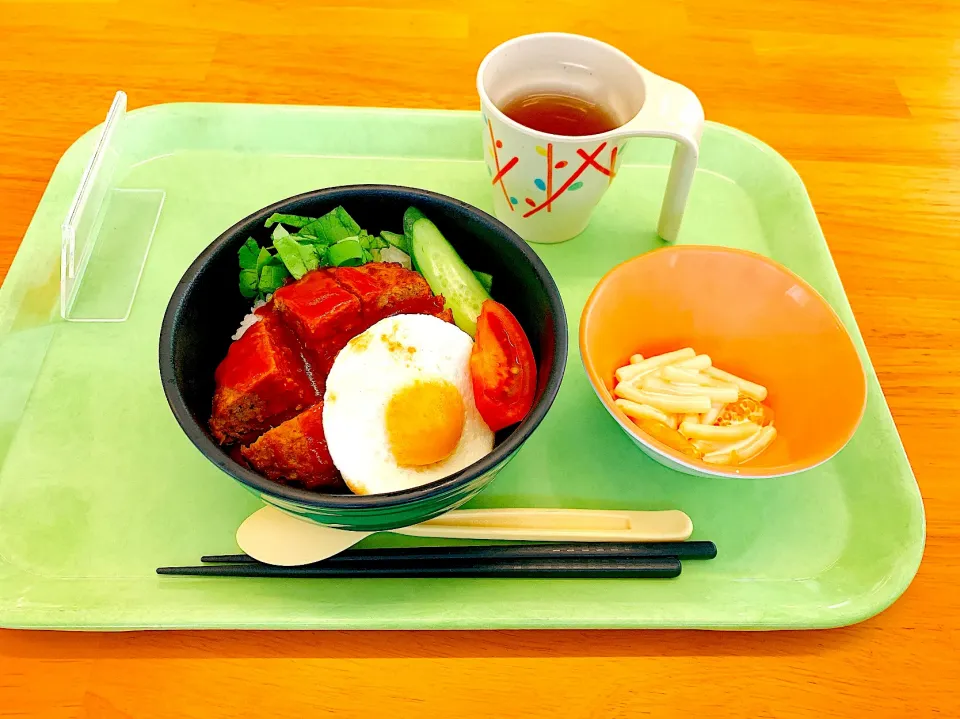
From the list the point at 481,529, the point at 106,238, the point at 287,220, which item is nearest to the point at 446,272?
the point at 287,220

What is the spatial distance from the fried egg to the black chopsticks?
130 mm

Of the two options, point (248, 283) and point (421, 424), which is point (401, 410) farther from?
point (248, 283)

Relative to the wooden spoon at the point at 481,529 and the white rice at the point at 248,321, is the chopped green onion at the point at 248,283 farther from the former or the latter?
the wooden spoon at the point at 481,529

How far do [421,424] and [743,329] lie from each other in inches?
27.0

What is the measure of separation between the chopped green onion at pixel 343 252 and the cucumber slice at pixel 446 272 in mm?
108

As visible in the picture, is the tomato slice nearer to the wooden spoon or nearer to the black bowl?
the black bowl

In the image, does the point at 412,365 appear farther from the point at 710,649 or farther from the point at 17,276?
the point at 17,276

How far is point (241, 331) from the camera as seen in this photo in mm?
1245

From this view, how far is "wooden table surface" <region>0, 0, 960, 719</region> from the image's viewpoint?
99cm

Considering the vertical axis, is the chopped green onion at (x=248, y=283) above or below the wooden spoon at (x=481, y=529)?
above

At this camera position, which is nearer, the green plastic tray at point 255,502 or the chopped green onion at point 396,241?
the green plastic tray at point 255,502

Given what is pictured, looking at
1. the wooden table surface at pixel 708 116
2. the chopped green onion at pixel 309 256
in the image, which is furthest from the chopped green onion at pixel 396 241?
the wooden table surface at pixel 708 116

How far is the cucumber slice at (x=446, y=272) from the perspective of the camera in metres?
1.24

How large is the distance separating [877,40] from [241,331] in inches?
88.1
